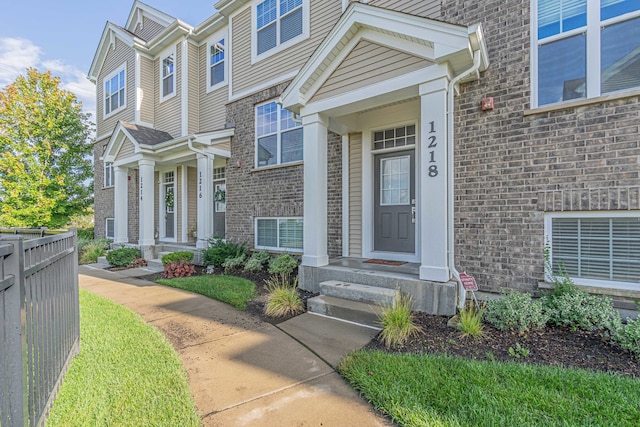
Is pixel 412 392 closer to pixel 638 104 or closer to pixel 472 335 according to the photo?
pixel 472 335

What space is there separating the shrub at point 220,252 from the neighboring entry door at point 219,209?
75.4 inches

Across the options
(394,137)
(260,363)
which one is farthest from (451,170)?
(260,363)

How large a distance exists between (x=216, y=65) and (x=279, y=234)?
20.7 feet

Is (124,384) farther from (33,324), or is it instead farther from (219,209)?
(219,209)

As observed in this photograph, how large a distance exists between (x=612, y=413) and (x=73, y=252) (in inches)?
199

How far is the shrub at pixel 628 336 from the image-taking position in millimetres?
3055

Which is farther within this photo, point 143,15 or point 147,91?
point 143,15

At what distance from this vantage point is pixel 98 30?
45.5 feet

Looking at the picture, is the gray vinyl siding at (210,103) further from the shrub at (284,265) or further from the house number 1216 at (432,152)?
the house number 1216 at (432,152)

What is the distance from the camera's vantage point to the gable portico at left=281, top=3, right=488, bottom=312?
430 cm

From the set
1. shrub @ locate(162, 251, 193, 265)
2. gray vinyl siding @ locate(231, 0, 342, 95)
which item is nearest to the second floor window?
gray vinyl siding @ locate(231, 0, 342, 95)

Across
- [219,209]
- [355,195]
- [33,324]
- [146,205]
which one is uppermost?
[355,195]

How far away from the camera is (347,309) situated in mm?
4430

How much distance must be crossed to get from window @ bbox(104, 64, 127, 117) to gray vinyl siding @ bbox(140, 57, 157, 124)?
1.35 metres
